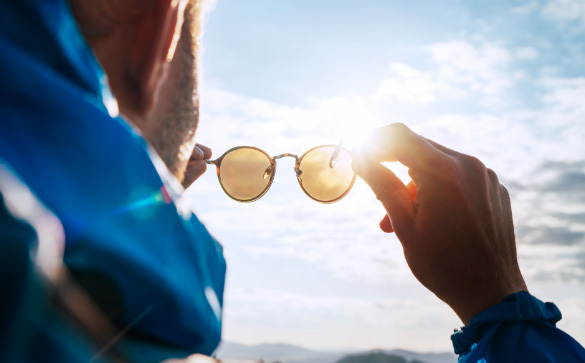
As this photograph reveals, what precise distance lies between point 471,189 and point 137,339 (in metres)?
1.80

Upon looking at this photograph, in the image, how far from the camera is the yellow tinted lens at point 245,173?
4.36 m

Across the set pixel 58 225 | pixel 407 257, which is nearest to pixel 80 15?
pixel 58 225

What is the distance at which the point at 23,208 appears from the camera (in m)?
0.57

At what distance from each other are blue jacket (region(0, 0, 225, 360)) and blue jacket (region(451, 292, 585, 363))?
131 centimetres

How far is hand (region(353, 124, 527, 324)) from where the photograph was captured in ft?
6.77

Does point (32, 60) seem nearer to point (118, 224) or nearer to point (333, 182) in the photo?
point (118, 224)

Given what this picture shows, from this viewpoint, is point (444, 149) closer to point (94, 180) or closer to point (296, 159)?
point (94, 180)

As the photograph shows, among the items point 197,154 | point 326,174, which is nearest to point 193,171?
point 197,154

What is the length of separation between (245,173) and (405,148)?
242 centimetres

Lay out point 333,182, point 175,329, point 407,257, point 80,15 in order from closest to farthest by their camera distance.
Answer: point 175,329, point 80,15, point 407,257, point 333,182

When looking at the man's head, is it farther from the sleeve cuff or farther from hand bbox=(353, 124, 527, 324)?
the sleeve cuff

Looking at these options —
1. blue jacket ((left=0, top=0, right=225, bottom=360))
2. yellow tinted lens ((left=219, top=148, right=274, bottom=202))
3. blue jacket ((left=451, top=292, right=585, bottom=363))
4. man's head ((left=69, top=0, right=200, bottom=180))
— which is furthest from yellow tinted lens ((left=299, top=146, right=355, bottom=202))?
blue jacket ((left=0, top=0, right=225, bottom=360))

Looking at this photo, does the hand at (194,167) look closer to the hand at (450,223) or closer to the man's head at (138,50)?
the hand at (450,223)

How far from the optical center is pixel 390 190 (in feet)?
7.53
